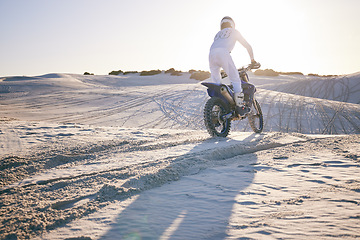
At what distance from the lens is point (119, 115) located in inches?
392

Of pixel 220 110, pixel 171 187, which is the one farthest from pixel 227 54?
pixel 171 187

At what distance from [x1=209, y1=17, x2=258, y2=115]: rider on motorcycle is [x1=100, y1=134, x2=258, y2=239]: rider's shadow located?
2811mm

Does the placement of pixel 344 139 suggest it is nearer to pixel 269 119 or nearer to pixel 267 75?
pixel 269 119

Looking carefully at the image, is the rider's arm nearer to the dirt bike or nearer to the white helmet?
the white helmet

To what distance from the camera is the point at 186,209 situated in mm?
1812

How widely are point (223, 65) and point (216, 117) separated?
101cm

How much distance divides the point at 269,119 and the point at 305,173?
7.41 m

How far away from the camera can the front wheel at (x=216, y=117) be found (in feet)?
16.0

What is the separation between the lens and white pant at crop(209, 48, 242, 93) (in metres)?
4.92

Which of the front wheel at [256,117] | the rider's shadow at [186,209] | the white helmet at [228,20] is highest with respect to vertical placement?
the white helmet at [228,20]

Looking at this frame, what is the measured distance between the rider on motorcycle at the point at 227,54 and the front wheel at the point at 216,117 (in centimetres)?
33

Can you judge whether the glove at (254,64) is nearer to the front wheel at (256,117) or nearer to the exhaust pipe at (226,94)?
the front wheel at (256,117)

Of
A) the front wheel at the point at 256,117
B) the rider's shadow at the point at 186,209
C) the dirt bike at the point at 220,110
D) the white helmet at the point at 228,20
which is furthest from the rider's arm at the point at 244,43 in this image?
the rider's shadow at the point at 186,209

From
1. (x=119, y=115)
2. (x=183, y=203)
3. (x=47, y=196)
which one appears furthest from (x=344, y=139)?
(x=119, y=115)
